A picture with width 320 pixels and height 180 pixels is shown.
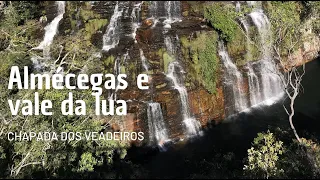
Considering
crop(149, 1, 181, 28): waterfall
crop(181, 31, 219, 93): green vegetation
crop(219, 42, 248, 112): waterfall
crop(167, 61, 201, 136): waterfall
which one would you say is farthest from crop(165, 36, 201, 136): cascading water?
crop(149, 1, 181, 28): waterfall

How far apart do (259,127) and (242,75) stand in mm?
4530

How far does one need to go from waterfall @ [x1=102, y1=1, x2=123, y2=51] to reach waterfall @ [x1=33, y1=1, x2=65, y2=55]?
4007 mm

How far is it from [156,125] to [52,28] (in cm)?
1167

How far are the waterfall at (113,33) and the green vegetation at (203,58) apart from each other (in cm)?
476

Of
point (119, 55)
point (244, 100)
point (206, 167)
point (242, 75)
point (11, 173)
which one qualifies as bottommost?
point (206, 167)

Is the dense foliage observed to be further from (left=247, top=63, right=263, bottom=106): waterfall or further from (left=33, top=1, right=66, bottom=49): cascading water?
(left=247, top=63, right=263, bottom=106): waterfall

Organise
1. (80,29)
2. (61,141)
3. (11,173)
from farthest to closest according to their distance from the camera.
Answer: (80,29) < (61,141) < (11,173)

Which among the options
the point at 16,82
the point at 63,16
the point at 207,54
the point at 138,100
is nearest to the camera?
the point at 16,82

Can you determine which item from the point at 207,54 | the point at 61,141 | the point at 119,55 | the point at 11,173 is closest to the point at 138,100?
the point at 119,55

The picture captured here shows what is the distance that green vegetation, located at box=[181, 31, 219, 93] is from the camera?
25859mm

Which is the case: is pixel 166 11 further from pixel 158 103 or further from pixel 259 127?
pixel 259 127

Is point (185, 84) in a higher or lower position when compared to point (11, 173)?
higher

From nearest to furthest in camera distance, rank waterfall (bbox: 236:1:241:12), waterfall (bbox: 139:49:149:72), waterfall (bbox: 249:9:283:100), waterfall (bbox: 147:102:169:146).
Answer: waterfall (bbox: 147:102:169:146)
waterfall (bbox: 139:49:149:72)
waterfall (bbox: 249:9:283:100)
waterfall (bbox: 236:1:241:12)

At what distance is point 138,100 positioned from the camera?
24.1 m
